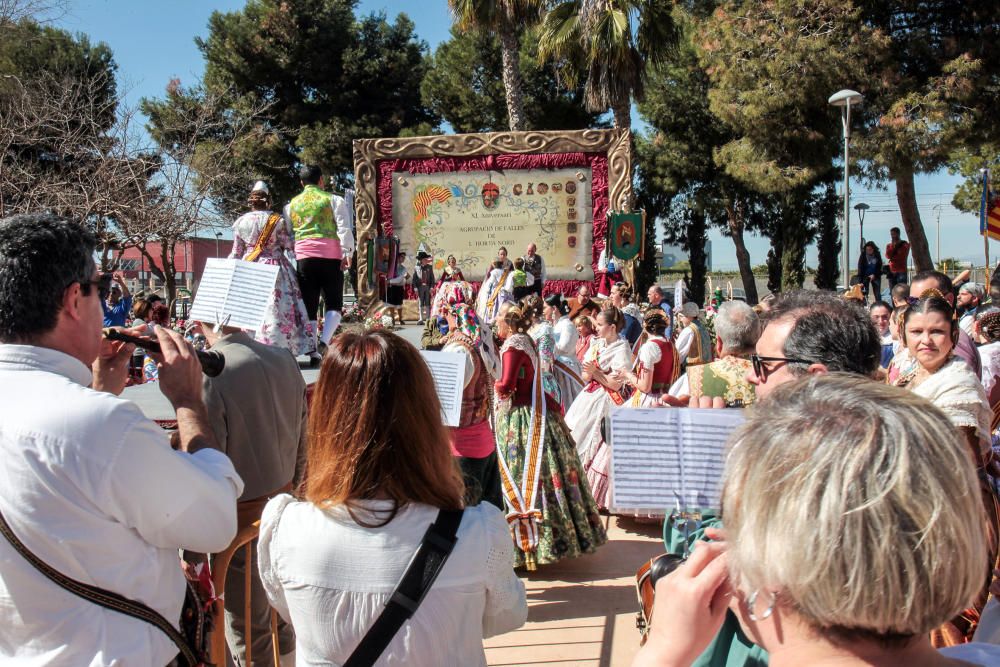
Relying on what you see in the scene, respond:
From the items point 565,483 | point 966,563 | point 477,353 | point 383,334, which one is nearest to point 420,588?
point 383,334

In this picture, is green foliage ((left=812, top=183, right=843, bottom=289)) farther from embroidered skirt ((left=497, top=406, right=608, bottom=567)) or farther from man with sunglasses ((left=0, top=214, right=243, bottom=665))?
man with sunglasses ((left=0, top=214, right=243, bottom=665))

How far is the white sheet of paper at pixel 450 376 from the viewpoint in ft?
13.4

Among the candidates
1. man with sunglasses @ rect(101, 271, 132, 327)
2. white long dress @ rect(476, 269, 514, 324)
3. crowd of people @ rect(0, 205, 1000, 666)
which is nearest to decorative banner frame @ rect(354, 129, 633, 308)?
man with sunglasses @ rect(101, 271, 132, 327)

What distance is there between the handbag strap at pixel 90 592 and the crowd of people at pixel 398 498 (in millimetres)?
12

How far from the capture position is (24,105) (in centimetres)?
1205

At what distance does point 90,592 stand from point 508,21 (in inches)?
767

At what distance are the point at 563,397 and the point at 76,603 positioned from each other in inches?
241

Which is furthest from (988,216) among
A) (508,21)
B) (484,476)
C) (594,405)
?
(484,476)

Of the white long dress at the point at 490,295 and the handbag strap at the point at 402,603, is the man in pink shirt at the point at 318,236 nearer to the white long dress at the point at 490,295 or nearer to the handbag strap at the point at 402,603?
the white long dress at the point at 490,295

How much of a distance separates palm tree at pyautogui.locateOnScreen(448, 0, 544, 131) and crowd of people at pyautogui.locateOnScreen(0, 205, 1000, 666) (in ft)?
57.1

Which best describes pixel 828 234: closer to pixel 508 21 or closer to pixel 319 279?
pixel 508 21

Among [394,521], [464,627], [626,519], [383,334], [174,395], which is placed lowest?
[626,519]

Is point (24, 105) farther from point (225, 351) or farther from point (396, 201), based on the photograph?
point (225, 351)

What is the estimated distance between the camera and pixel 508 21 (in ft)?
63.6
